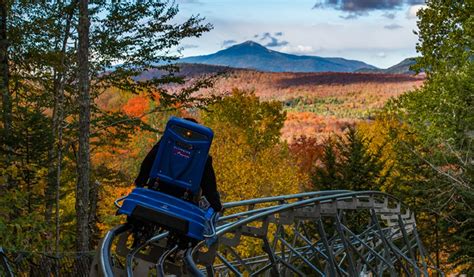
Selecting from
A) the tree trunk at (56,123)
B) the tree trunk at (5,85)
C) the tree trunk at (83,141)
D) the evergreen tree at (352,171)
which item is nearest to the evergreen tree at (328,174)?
the evergreen tree at (352,171)

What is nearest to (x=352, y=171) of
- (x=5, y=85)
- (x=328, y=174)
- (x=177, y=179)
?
(x=328, y=174)

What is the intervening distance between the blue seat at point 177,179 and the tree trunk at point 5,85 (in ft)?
29.9

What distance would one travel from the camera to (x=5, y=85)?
1716cm

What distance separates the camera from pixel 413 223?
78.4ft

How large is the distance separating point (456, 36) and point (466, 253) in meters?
9.68

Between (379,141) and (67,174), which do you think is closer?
(67,174)

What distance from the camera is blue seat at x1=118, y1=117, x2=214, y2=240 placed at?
752cm

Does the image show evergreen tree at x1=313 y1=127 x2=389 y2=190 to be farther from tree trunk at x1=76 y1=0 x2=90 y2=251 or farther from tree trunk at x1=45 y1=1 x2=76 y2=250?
tree trunk at x1=76 y1=0 x2=90 y2=251

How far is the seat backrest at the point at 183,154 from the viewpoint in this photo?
7.71m

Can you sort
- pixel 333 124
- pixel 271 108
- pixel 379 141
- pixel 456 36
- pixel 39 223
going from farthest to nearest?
pixel 333 124, pixel 271 108, pixel 379 141, pixel 456 36, pixel 39 223

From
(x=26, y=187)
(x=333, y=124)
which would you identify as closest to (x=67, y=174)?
(x=26, y=187)

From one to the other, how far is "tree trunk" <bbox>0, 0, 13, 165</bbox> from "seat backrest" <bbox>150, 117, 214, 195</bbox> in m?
9.13

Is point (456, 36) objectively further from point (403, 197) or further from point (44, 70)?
A: point (44, 70)

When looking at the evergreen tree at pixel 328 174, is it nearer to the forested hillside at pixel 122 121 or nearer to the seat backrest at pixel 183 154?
the forested hillside at pixel 122 121
